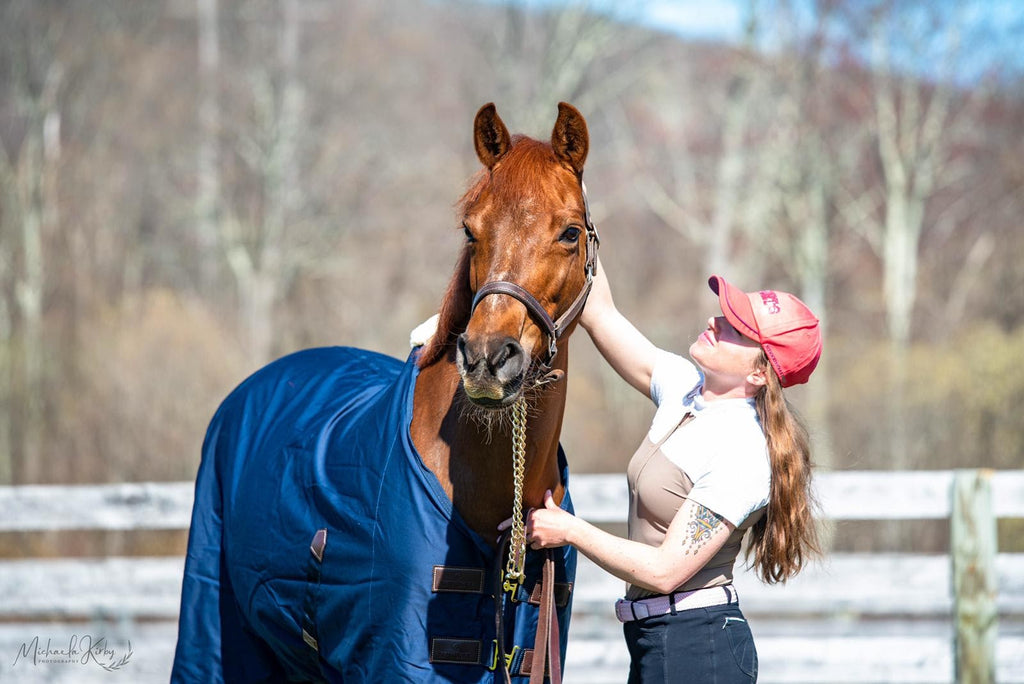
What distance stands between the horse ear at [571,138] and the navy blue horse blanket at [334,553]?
71 centimetres

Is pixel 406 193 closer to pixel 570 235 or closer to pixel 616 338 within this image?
pixel 616 338

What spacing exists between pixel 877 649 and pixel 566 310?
385 centimetres

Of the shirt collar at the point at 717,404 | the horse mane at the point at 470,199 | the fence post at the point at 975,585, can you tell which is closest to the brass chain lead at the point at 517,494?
the horse mane at the point at 470,199

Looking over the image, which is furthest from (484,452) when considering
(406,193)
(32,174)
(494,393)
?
(406,193)

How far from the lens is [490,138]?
2502 millimetres

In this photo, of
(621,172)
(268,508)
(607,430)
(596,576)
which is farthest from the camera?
(621,172)

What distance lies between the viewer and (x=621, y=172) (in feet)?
76.6

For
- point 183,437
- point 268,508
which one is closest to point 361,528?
point 268,508

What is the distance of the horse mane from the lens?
2361 mm

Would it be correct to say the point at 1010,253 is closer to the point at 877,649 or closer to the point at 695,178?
the point at 695,178

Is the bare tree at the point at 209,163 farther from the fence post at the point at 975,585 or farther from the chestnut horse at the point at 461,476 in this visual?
the chestnut horse at the point at 461,476

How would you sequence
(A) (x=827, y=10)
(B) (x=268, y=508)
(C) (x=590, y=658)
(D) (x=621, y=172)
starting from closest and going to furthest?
(B) (x=268, y=508)
(C) (x=590, y=658)
(A) (x=827, y=10)
(D) (x=621, y=172)

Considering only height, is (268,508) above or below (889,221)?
below

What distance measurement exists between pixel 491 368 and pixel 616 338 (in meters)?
0.92
